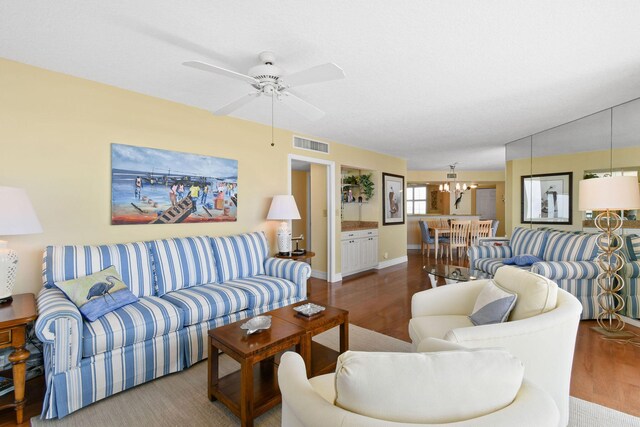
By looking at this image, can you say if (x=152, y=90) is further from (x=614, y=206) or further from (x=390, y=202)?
(x=390, y=202)

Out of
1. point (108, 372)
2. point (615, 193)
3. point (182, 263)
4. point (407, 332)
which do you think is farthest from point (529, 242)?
point (108, 372)

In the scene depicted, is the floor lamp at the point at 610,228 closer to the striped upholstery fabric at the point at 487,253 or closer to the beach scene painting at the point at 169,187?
the striped upholstery fabric at the point at 487,253

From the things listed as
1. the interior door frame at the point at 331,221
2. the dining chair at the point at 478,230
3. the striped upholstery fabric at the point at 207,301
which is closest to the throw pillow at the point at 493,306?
the striped upholstery fabric at the point at 207,301

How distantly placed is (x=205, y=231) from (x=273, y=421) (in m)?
2.25

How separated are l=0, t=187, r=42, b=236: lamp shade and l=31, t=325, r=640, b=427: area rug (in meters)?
1.19

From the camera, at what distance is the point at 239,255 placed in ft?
11.0

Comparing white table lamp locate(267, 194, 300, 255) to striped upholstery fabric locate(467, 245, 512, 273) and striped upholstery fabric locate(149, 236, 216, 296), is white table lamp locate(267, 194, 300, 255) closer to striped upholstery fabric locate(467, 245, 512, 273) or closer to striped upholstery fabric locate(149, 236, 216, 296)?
striped upholstery fabric locate(149, 236, 216, 296)

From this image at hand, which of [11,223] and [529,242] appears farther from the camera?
[529,242]

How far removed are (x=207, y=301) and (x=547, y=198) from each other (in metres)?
4.92

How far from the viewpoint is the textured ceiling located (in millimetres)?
1722

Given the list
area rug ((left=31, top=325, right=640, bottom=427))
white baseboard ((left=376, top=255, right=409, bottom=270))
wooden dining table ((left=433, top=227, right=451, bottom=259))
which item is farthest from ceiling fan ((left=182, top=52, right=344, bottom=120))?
wooden dining table ((left=433, top=227, right=451, bottom=259))

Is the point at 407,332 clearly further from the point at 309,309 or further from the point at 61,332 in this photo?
the point at 61,332

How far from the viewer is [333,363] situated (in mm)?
2176

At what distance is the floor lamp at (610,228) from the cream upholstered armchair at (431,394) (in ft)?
9.39
